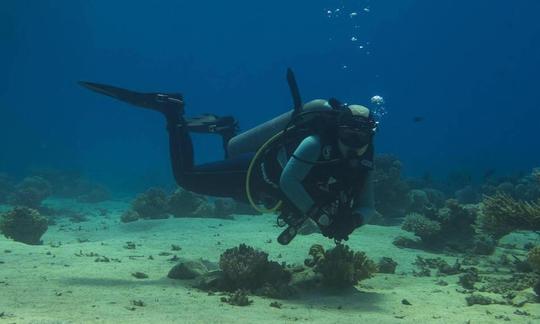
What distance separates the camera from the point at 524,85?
118812 mm

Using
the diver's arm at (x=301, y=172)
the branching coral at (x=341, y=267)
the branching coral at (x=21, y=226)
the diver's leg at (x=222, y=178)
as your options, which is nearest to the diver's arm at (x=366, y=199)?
the branching coral at (x=341, y=267)

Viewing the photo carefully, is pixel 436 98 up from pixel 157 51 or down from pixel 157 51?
down

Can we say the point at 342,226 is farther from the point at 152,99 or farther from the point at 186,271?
the point at 152,99

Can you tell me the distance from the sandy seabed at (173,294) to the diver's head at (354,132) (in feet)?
7.43

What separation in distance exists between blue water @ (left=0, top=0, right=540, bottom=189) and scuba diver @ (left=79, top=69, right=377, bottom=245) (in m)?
82.7

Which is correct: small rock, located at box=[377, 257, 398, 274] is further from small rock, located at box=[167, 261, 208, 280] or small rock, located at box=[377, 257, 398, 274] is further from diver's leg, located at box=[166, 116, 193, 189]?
diver's leg, located at box=[166, 116, 193, 189]

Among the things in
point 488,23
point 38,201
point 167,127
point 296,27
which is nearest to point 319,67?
point 296,27

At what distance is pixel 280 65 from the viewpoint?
133625 mm

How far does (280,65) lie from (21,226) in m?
127

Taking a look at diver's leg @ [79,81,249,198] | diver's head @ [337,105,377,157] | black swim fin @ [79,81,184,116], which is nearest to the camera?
diver's head @ [337,105,377,157]

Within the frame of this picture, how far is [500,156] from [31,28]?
8347 cm

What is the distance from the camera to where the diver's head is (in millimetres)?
6031

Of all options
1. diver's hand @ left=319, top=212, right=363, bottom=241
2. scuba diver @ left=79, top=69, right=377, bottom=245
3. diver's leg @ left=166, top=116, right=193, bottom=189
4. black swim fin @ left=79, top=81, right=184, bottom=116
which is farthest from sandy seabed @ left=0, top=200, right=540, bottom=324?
black swim fin @ left=79, top=81, right=184, bottom=116

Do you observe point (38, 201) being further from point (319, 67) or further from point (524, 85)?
point (524, 85)
